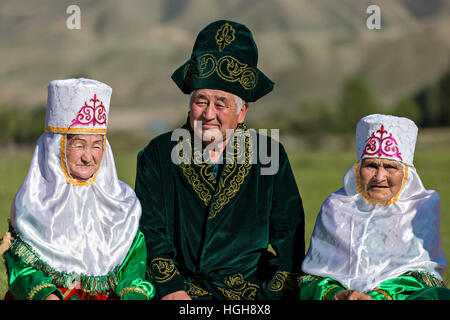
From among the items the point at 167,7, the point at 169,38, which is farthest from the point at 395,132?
the point at 167,7

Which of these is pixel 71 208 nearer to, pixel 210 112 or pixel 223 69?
pixel 210 112

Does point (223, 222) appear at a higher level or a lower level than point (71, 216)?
lower

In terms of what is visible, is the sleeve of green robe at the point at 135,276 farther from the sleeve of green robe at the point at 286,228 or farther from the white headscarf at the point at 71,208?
the sleeve of green robe at the point at 286,228

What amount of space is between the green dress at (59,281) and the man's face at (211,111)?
1.16 m

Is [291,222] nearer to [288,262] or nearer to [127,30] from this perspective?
[288,262]

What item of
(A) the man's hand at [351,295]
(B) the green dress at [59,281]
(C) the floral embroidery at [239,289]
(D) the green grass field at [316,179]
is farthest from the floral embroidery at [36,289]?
(A) the man's hand at [351,295]

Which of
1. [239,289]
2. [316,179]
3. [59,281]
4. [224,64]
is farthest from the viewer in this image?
[316,179]

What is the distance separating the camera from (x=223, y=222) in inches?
→ 188

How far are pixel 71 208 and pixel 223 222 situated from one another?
1148mm

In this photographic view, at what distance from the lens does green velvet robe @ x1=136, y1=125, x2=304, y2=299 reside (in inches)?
186

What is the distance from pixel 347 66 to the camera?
155375mm

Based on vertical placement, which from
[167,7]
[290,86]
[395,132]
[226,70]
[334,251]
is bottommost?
[334,251]

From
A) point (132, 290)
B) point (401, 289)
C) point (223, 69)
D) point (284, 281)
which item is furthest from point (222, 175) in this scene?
point (401, 289)
